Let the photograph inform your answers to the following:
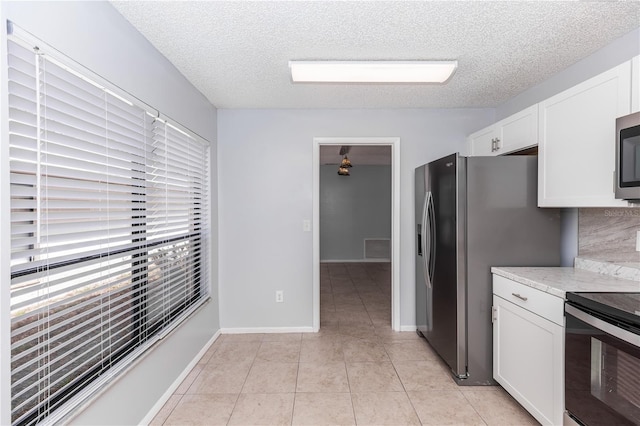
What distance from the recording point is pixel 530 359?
194 centimetres

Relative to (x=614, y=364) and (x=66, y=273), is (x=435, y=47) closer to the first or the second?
(x=614, y=364)

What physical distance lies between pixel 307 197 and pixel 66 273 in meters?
2.29

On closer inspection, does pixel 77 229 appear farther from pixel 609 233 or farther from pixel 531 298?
pixel 609 233

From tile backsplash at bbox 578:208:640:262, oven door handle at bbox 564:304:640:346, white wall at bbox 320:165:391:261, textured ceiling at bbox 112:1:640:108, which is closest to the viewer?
oven door handle at bbox 564:304:640:346

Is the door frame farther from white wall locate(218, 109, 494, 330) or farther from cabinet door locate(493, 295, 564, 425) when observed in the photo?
cabinet door locate(493, 295, 564, 425)

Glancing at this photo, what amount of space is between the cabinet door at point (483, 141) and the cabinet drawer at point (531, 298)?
1233 mm

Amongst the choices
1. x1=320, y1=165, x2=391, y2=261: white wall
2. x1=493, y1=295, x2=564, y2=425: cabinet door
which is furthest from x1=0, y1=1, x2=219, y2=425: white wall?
x1=320, y1=165, x2=391, y2=261: white wall

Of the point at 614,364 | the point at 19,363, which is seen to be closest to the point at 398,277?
the point at 614,364

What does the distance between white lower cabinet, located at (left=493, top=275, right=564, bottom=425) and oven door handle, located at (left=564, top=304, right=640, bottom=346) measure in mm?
92

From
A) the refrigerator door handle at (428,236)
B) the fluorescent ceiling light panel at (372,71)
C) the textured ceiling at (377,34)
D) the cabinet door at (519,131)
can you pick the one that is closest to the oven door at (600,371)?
the refrigerator door handle at (428,236)

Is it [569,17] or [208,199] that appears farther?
[208,199]

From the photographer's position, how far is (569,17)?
68.8 inches

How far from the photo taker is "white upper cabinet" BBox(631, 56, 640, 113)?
5.11ft

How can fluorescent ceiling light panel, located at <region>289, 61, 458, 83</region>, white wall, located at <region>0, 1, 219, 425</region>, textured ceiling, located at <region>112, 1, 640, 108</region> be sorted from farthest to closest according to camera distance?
fluorescent ceiling light panel, located at <region>289, 61, 458, 83</region>
textured ceiling, located at <region>112, 1, 640, 108</region>
white wall, located at <region>0, 1, 219, 425</region>
